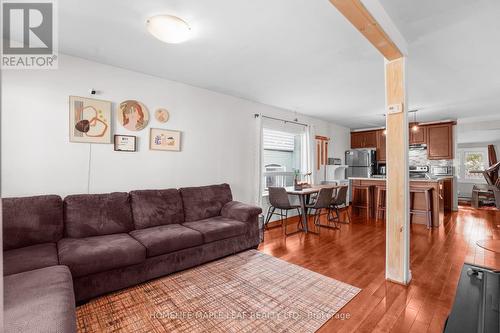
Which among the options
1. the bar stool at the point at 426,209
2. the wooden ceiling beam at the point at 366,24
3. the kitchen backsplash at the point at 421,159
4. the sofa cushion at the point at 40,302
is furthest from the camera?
the kitchen backsplash at the point at 421,159

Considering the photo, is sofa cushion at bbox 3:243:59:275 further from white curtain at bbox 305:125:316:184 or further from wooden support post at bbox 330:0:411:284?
white curtain at bbox 305:125:316:184

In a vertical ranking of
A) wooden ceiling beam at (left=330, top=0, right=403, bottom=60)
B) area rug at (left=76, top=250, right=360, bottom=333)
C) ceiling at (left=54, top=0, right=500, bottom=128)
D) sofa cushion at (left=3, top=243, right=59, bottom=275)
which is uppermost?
ceiling at (left=54, top=0, right=500, bottom=128)

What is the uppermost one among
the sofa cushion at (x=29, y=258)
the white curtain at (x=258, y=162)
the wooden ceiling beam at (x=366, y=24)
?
the wooden ceiling beam at (x=366, y=24)

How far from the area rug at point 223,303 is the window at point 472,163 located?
336 inches


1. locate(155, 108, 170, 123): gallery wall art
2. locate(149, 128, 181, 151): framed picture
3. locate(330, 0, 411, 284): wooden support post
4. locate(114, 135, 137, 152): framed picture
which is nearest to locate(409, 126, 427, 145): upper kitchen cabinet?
locate(330, 0, 411, 284): wooden support post

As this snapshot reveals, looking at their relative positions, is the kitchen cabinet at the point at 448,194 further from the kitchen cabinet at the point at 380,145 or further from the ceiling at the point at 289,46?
the ceiling at the point at 289,46

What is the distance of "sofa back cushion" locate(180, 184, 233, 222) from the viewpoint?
3463mm

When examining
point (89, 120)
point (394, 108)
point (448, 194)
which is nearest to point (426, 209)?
point (448, 194)

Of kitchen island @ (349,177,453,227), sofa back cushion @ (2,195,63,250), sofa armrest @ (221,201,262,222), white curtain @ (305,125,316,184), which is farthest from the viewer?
white curtain @ (305,125,316,184)

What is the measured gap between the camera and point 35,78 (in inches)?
106

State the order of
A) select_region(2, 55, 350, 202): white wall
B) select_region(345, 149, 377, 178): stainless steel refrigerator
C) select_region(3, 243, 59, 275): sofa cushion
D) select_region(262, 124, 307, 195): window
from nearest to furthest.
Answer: select_region(3, 243, 59, 275): sofa cushion
select_region(2, 55, 350, 202): white wall
select_region(262, 124, 307, 195): window
select_region(345, 149, 377, 178): stainless steel refrigerator

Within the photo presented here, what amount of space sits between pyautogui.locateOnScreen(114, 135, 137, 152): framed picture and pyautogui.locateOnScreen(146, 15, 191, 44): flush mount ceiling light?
4.99 feet

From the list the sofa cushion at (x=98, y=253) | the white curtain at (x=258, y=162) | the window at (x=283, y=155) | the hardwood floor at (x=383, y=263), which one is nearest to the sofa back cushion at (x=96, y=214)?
the sofa cushion at (x=98, y=253)

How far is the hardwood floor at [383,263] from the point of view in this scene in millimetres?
2023
